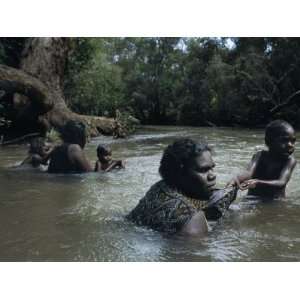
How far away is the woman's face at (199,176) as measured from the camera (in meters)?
3.76

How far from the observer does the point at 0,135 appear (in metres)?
7.53

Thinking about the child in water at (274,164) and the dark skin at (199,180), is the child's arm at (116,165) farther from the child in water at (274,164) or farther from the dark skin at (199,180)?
the dark skin at (199,180)

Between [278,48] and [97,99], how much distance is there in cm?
228

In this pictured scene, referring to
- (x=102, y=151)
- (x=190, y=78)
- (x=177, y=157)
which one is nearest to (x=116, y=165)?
(x=102, y=151)

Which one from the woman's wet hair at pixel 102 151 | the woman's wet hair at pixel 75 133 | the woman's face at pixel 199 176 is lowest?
the woman's wet hair at pixel 102 151

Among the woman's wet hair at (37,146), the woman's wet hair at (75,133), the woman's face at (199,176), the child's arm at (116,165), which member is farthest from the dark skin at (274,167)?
the woman's wet hair at (37,146)

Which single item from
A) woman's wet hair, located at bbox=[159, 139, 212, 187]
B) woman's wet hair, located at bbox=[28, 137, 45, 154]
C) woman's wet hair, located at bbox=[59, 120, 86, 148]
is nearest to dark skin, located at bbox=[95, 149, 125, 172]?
woman's wet hair, located at bbox=[59, 120, 86, 148]

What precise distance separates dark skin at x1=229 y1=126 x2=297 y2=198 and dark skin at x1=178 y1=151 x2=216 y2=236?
49.9 inches

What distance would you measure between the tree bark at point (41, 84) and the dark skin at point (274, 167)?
2.74m

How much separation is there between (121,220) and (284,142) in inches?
72.9

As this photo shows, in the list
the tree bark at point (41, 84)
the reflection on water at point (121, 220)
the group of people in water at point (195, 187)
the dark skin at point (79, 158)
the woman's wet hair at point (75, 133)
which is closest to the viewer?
the reflection on water at point (121, 220)

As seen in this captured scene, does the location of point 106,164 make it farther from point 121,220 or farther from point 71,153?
point 121,220

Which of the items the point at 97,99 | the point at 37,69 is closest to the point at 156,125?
the point at 97,99

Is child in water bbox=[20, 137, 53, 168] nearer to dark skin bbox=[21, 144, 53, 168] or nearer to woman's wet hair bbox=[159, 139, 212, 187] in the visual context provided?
dark skin bbox=[21, 144, 53, 168]
